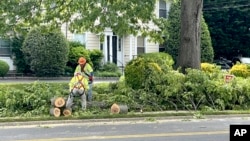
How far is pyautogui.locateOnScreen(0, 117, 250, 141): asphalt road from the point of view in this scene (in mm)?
10406

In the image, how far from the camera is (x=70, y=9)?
1802cm

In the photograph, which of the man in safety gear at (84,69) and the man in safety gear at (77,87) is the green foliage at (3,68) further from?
the man in safety gear at (77,87)

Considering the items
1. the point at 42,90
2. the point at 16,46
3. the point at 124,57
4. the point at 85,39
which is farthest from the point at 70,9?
the point at 124,57

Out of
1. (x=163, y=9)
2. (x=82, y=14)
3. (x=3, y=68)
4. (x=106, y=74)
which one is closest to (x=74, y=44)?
(x=106, y=74)

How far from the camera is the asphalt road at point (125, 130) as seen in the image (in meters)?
10.4

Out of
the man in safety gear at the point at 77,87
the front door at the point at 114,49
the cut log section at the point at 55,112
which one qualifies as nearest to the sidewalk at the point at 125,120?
the cut log section at the point at 55,112

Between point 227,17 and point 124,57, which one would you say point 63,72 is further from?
point 227,17

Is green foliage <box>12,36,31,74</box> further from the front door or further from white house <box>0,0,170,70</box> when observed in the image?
the front door

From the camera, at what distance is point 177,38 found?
3594cm

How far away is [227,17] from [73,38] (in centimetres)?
1627

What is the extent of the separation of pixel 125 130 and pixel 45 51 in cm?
1846

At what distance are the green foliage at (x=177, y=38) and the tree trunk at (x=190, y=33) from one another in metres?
16.7

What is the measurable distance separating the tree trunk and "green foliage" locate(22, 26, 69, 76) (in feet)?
41.3

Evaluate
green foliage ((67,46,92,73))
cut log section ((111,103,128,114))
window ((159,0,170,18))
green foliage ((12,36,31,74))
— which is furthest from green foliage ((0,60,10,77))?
cut log section ((111,103,128,114))
